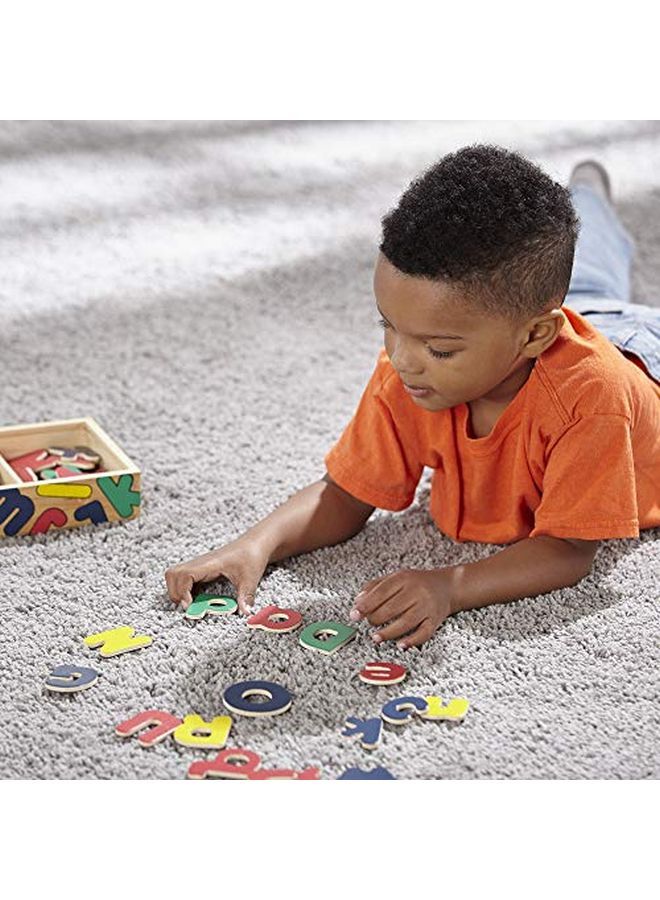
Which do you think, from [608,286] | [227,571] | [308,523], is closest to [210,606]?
[227,571]

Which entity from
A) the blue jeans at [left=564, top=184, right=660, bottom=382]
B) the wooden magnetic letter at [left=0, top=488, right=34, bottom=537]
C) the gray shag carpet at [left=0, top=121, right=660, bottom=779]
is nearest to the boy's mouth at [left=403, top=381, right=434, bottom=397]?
the gray shag carpet at [left=0, top=121, right=660, bottom=779]

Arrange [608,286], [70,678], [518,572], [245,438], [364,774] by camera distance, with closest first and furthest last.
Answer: [364,774]
[70,678]
[518,572]
[245,438]
[608,286]

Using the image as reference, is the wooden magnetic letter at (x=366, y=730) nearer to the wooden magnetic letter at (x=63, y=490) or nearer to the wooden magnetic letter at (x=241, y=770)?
the wooden magnetic letter at (x=241, y=770)

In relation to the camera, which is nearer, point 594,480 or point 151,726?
point 151,726

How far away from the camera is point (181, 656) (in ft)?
3.89

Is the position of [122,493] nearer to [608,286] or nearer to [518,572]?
[518,572]

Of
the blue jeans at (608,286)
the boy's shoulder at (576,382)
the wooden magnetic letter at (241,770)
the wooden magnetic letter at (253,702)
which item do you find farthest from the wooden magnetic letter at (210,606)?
the blue jeans at (608,286)

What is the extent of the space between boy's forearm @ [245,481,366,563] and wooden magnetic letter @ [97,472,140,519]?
0.54ft

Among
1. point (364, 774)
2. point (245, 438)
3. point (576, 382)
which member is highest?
point (576, 382)

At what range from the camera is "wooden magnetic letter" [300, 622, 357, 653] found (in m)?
1.19

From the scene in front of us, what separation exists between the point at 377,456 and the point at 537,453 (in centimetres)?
17

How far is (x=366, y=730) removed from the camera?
1072 millimetres

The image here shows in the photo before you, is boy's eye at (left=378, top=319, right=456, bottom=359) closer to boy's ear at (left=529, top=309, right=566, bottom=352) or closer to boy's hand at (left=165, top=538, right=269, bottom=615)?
boy's ear at (left=529, top=309, right=566, bottom=352)
